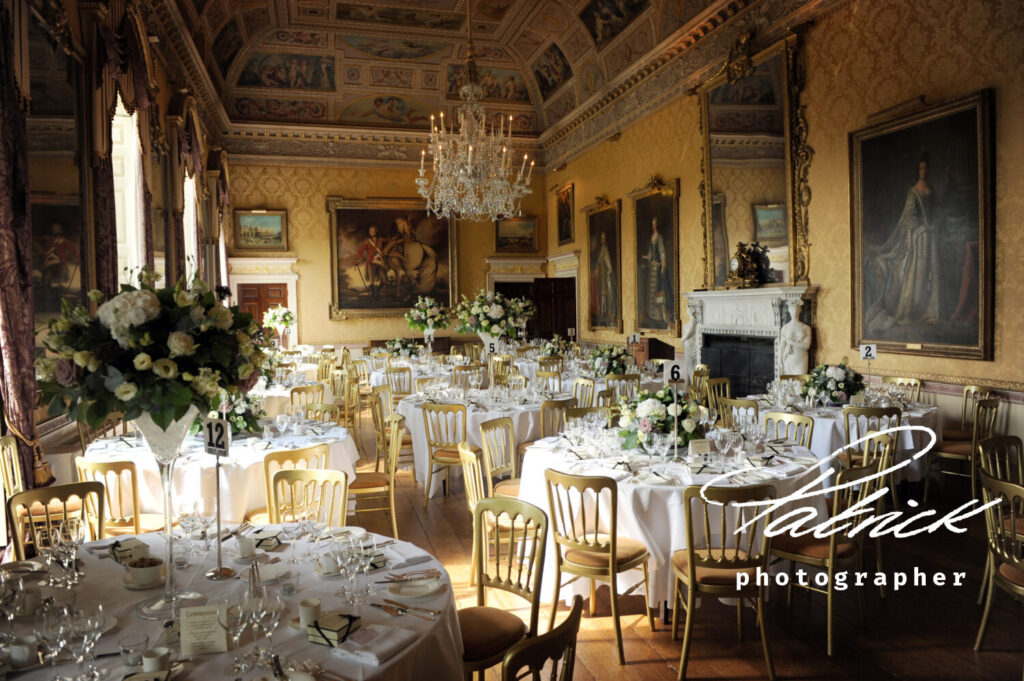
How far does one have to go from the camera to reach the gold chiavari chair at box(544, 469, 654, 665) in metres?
3.69

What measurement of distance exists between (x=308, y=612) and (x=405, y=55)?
1549 centimetres

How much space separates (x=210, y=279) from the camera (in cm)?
1298

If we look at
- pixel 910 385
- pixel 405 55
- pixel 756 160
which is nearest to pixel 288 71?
pixel 405 55

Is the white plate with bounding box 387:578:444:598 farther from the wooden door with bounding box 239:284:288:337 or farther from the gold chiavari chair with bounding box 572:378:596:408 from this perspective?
the wooden door with bounding box 239:284:288:337

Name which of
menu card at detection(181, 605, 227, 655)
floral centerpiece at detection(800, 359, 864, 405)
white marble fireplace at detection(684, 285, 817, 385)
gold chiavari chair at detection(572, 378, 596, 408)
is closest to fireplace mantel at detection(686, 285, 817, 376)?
white marble fireplace at detection(684, 285, 817, 385)

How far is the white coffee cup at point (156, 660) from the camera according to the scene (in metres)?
1.93

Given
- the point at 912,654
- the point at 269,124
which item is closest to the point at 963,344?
the point at 912,654

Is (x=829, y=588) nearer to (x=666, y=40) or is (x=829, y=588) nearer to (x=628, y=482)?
(x=628, y=482)

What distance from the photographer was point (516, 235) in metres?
17.6

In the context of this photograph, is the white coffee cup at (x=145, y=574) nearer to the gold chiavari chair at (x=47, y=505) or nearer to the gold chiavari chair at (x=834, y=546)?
the gold chiavari chair at (x=47, y=505)

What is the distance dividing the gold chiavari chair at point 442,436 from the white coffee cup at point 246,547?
11.9 feet

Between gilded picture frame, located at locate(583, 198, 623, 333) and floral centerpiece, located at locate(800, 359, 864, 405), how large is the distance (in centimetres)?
703

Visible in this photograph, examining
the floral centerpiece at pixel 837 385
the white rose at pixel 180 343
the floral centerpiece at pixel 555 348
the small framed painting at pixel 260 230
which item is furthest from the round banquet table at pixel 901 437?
the small framed painting at pixel 260 230

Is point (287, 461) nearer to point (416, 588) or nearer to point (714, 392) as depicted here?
point (416, 588)
